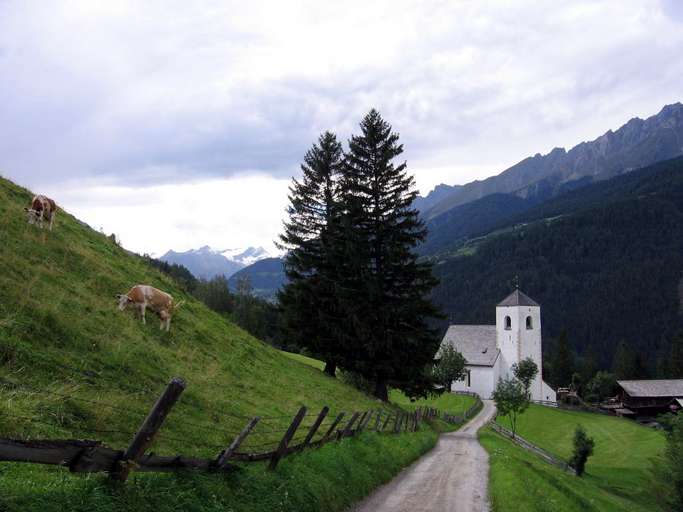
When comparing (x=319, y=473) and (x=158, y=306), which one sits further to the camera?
(x=158, y=306)

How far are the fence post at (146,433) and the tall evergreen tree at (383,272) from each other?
27.6 m

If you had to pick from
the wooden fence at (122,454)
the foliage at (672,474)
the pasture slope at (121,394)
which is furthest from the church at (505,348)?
the wooden fence at (122,454)

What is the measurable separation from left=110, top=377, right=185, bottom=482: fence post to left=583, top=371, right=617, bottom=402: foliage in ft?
428

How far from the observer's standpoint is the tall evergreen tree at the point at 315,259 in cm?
→ 3647

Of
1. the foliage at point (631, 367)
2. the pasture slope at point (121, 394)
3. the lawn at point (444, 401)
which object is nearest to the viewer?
the pasture slope at point (121, 394)

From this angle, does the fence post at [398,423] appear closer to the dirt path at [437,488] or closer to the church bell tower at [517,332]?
the dirt path at [437,488]

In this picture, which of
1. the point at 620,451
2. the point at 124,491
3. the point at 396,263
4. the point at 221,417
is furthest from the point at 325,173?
the point at 620,451

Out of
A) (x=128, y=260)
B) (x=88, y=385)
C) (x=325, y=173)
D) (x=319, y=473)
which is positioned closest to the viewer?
(x=88, y=385)

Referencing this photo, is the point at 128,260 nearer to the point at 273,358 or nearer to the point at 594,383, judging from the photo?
the point at 273,358

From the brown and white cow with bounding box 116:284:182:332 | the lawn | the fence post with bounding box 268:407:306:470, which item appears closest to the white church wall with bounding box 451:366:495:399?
the lawn

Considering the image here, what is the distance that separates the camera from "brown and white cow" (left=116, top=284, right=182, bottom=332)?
19.1 meters

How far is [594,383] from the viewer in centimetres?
12338

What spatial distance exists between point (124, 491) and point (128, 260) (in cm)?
2247

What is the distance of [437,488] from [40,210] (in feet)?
55.9
